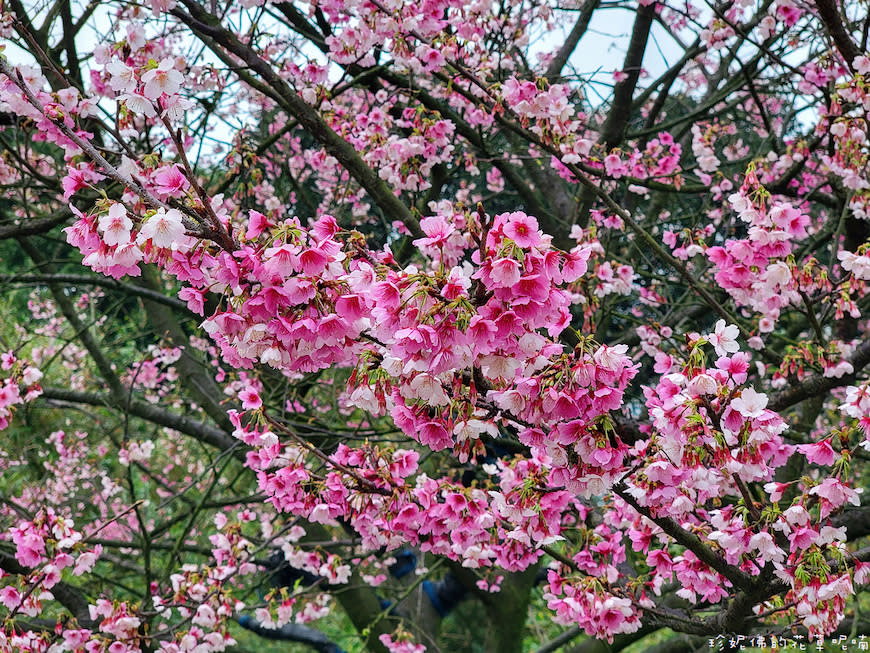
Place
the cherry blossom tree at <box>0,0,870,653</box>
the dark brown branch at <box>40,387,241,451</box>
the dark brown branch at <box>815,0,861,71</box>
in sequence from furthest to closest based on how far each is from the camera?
the dark brown branch at <box>40,387,241,451</box>, the dark brown branch at <box>815,0,861,71</box>, the cherry blossom tree at <box>0,0,870,653</box>

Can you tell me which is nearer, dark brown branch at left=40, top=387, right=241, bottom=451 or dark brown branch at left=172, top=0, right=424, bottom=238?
dark brown branch at left=172, top=0, right=424, bottom=238

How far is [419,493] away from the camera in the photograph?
2.24 m

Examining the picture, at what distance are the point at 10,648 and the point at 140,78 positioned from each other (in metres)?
2.10

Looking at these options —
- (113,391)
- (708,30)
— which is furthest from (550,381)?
(113,391)

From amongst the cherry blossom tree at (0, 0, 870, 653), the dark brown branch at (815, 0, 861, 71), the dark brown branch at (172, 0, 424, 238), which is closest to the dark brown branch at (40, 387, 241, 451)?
the cherry blossom tree at (0, 0, 870, 653)

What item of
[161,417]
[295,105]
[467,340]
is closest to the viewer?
[467,340]

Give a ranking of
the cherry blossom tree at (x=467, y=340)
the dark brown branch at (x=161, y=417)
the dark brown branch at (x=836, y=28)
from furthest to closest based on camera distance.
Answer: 1. the dark brown branch at (x=161, y=417)
2. the dark brown branch at (x=836, y=28)
3. the cherry blossom tree at (x=467, y=340)

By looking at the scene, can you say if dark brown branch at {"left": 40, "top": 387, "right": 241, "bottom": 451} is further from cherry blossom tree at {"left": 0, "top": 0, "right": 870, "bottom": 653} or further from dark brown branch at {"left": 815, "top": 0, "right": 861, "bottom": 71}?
dark brown branch at {"left": 815, "top": 0, "right": 861, "bottom": 71}

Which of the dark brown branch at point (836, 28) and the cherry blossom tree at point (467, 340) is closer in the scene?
the cherry blossom tree at point (467, 340)

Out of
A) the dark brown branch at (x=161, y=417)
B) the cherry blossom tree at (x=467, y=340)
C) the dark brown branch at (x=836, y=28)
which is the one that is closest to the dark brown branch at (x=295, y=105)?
the cherry blossom tree at (x=467, y=340)

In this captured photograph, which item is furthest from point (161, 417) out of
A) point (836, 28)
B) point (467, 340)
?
point (836, 28)

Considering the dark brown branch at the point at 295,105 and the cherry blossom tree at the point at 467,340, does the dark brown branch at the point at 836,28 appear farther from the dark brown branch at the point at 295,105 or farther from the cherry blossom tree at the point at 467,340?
the dark brown branch at the point at 295,105

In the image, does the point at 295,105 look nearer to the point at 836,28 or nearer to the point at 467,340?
the point at 467,340

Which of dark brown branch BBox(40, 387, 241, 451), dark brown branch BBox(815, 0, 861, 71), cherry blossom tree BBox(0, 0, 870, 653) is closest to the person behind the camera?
cherry blossom tree BBox(0, 0, 870, 653)
